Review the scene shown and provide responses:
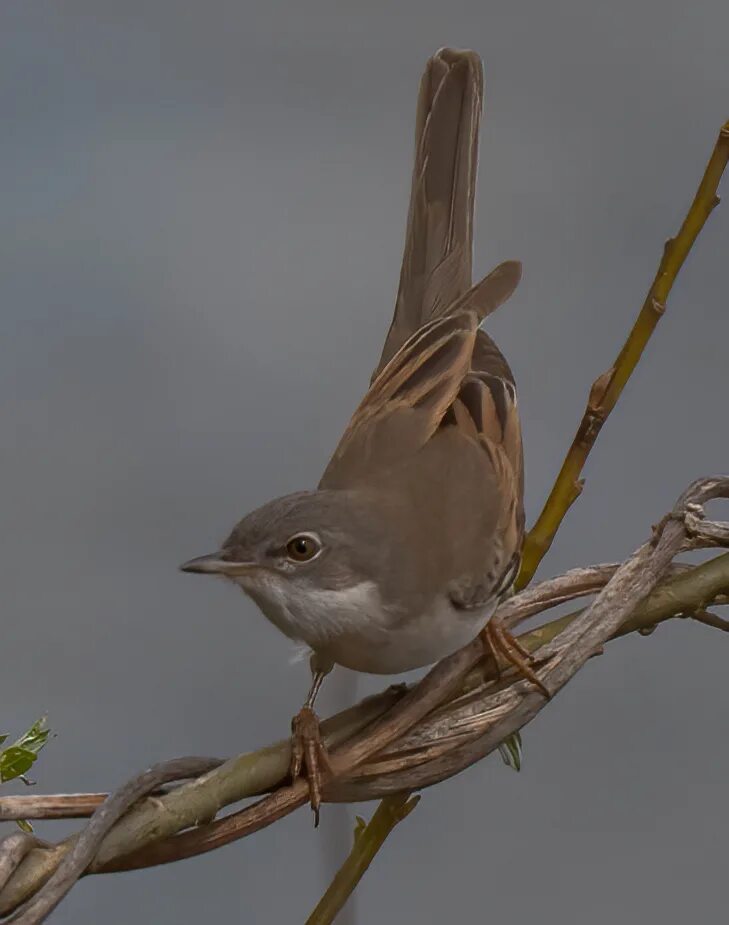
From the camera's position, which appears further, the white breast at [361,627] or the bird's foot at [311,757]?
the white breast at [361,627]

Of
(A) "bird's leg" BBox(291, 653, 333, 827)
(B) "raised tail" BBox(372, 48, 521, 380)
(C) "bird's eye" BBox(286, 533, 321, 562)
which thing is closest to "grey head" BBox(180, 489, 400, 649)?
(C) "bird's eye" BBox(286, 533, 321, 562)

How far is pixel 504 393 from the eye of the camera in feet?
3.85

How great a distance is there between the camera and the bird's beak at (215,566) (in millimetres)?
805

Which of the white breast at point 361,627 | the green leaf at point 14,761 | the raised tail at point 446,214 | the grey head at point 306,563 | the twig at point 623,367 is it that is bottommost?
the green leaf at point 14,761

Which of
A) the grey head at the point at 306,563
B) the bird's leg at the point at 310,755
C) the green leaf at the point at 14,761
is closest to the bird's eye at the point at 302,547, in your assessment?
the grey head at the point at 306,563

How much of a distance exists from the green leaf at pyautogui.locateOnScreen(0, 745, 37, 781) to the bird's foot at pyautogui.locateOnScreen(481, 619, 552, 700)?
0.29m

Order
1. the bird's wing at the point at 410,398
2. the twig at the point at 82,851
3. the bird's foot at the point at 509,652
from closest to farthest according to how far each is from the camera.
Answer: the twig at the point at 82,851 → the bird's foot at the point at 509,652 → the bird's wing at the point at 410,398

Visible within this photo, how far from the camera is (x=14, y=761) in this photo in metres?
0.66

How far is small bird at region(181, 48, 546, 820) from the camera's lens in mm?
867

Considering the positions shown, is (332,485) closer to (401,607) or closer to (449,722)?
(401,607)

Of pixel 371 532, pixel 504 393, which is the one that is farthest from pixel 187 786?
pixel 504 393

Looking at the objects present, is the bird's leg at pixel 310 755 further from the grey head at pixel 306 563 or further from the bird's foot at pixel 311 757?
the grey head at pixel 306 563

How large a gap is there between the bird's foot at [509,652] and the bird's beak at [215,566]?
0.17m

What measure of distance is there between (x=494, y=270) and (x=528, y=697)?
54 centimetres
